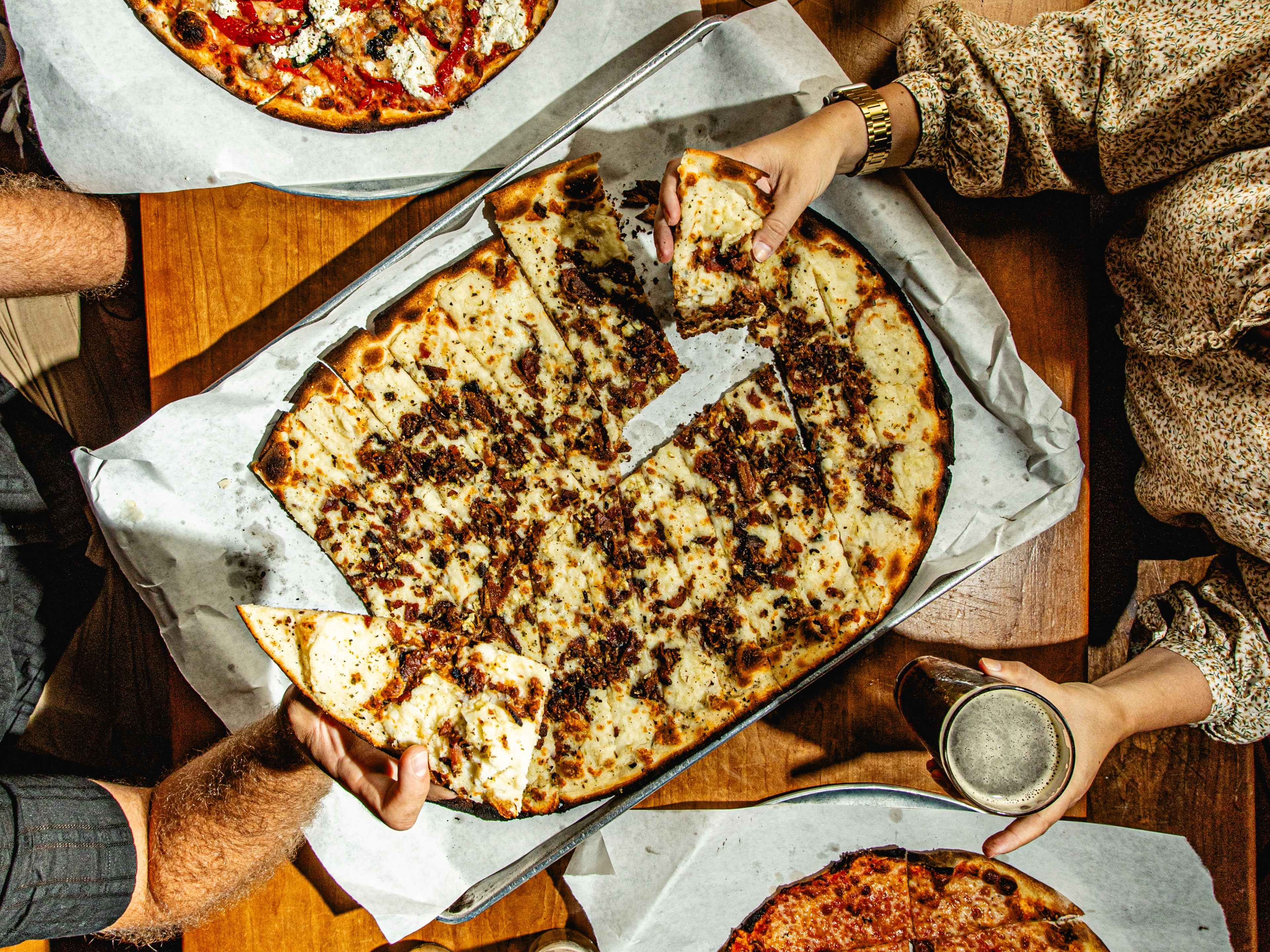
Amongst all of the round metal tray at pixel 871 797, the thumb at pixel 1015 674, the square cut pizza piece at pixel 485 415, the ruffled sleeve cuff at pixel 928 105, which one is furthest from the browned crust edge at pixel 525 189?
the round metal tray at pixel 871 797

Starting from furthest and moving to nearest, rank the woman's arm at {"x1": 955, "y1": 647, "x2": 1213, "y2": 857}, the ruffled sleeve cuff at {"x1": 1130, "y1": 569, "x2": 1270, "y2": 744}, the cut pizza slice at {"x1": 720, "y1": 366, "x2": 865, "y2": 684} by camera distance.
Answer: the cut pizza slice at {"x1": 720, "y1": 366, "x2": 865, "y2": 684}
the ruffled sleeve cuff at {"x1": 1130, "y1": 569, "x2": 1270, "y2": 744}
the woman's arm at {"x1": 955, "y1": 647, "x2": 1213, "y2": 857}

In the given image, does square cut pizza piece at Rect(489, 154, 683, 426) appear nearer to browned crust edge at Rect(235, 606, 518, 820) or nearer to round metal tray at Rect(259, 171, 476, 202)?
round metal tray at Rect(259, 171, 476, 202)

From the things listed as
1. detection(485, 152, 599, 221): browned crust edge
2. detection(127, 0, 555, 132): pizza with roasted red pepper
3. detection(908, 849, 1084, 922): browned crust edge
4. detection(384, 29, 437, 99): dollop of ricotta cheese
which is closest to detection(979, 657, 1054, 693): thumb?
detection(908, 849, 1084, 922): browned crust edge

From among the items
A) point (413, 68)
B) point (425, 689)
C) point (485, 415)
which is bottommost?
point (425, 689)

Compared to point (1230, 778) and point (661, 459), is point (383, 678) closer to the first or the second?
point (661, 459)

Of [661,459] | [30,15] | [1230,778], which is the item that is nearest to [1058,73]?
[661,459]

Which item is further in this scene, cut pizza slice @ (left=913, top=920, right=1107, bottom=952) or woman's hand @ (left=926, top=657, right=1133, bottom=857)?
cut pizza slice @ (left=913, top=920, right=1107, bottom=952)

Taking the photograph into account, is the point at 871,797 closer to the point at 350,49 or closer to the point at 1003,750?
the point at 1003,750

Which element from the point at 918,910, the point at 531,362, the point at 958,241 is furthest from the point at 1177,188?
the point at 918,910
